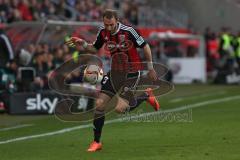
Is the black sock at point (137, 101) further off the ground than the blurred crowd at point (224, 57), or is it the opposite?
the black sock at point (137, 101)

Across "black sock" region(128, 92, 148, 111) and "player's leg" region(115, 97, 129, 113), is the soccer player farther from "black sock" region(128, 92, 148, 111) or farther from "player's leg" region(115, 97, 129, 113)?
"black sock" region(128, 92, 148, 111)

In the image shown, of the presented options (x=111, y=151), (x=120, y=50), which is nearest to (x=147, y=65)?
(x=120, y=50)

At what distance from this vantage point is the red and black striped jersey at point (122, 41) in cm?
1190

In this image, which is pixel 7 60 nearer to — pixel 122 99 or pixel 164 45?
pixel 122 99

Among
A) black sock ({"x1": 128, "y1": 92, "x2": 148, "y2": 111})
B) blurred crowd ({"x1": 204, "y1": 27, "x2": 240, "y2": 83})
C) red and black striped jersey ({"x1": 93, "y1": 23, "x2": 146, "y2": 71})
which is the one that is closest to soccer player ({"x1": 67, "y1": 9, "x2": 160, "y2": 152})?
red and black striped jersey ({"x1": 93, "y1": 23, "x2": 146, "y2": 71})

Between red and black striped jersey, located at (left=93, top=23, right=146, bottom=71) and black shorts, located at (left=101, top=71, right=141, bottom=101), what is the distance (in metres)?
0.38

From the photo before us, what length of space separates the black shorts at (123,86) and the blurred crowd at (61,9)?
11.6 m

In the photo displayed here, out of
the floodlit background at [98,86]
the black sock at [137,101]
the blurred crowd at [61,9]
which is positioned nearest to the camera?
the floodlit background at [98,86]

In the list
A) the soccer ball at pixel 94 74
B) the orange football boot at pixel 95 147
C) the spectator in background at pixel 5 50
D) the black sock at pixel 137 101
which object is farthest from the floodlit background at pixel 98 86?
the soccer ball at pixel 94 74

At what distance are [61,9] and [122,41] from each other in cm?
1878

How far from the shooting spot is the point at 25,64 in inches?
830

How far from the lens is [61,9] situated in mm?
30469

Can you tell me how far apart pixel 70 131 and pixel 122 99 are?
2593 millimetres

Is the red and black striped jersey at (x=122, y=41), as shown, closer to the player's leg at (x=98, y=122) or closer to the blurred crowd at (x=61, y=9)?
the player's leg at (x=98, y=122)
